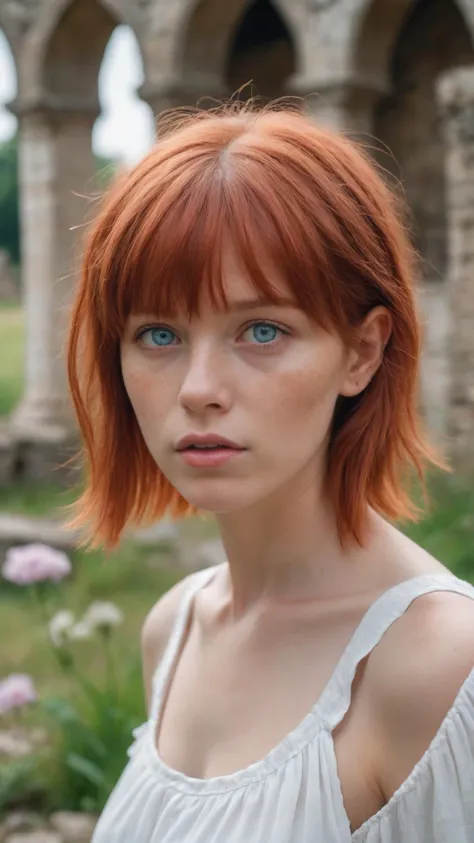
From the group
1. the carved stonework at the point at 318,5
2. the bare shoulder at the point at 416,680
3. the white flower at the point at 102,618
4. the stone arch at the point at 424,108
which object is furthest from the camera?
the stone arch at the point at 424,108

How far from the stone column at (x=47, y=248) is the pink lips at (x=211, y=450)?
8.32 meters

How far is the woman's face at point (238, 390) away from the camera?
1119mm

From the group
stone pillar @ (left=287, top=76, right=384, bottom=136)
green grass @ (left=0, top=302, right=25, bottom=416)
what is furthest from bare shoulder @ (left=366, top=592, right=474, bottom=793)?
green grass @ (left=0, top=302, right=25, bottom=416)

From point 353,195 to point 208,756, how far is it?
643 millimetres

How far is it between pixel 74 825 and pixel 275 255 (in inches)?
104

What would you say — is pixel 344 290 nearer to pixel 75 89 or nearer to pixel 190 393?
pixel 190 393

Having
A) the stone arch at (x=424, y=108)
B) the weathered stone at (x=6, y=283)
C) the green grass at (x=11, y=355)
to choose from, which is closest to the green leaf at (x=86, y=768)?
the stone arch at (x=424, y=108)

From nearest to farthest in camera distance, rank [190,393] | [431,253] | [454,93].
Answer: [190,393] < [454,93] < [431,253]

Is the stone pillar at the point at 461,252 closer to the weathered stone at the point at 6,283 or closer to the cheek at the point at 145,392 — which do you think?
the cheek at the point at 145,392

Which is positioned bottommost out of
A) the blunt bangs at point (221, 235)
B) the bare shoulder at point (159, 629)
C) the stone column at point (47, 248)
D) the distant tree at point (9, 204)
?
the bare shoulder at point (159, 629)

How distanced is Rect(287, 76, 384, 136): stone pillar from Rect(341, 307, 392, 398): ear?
6.58m

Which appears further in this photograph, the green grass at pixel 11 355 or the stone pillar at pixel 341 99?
the green grass at pixel 11 355

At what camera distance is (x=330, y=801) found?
1.11 metres

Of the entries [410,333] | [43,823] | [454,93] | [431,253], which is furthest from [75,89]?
[410,333]
